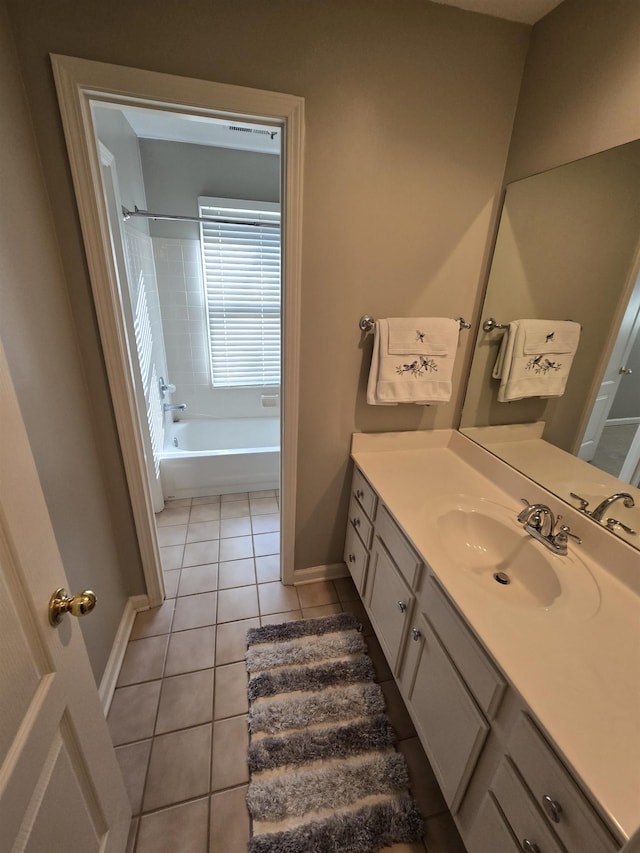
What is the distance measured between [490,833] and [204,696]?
42.5 inches

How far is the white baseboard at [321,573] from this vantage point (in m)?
2.00

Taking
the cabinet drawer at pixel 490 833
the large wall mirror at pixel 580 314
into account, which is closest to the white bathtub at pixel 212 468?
the large wall mirror at pixel 580 314

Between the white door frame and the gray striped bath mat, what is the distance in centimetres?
93

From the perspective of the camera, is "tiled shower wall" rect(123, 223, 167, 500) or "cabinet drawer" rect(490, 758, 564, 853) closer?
"cabinet drawer" rect(490, 758, 564, 853)

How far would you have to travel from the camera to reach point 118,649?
62.0 inches

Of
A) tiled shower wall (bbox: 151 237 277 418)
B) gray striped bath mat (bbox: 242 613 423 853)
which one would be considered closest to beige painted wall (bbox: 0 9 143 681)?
gray striped bath mat (bbox: 242 613 423 853)

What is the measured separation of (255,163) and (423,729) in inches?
144

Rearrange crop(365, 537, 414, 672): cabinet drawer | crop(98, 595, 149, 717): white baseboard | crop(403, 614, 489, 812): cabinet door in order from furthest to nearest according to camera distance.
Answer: crop(98, 595, 149, 717): white baseboard → crop(365, 537, 414, 672): cabinet drawer → crop(403, 614, 489, 812): cabinet door

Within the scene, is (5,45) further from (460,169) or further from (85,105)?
(460,169)

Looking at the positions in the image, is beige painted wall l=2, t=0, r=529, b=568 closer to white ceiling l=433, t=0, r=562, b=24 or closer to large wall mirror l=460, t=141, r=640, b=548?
white ceiling l=433, t=0, r=562, b=24

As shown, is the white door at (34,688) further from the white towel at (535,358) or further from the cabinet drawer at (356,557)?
the white towel at (535,358)

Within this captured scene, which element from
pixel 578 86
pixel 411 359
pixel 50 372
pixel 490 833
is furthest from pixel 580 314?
pixel 50 372

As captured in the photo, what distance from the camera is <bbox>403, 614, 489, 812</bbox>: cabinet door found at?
920 millimetres

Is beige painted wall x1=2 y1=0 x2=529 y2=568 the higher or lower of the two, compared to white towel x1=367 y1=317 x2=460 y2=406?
higher
